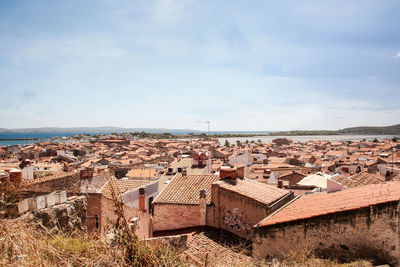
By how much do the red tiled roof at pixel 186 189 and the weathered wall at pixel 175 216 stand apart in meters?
0.27

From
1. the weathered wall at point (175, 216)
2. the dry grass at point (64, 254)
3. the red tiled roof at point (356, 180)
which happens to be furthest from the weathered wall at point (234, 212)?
the red tiled roof at point (356, 180)

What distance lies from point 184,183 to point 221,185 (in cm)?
288

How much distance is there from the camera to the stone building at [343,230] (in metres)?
6.11

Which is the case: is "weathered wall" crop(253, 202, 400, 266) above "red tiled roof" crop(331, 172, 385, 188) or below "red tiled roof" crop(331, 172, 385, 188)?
above

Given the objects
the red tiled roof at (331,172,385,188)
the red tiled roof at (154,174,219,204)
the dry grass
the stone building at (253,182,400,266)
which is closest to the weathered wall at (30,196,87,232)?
the dry grass

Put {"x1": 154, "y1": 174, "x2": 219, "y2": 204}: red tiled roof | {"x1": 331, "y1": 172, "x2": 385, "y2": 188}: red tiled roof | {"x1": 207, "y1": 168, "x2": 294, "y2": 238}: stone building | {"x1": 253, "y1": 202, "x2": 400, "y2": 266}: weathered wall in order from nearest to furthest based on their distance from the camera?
{"x1": 253, "y1": 202, "x2": 400, "y2": 266}: weathered wall → {"x1": 207, "y1": 168, "x2": 294, "y2": 238}: stone building → {"x1": 154, "y1": 174, "x2": 219, "y2": 204}: red tiled roof → {"x1": 331, "y1": 172, "x2": 385, "y2": 188}: red tiled roof

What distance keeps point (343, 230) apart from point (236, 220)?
606cm

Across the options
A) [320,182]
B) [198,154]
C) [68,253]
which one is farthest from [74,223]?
[198,154]

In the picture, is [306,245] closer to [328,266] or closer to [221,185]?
[328,266]

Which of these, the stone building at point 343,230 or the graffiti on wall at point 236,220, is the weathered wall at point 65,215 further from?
the graffiti on wall at point 236,220

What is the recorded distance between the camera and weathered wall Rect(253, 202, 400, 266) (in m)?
6.08

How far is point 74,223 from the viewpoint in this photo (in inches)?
306

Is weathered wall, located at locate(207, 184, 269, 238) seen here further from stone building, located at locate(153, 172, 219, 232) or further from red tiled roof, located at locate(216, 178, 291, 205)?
stone building, located at locate(153, 172, 219, 232)

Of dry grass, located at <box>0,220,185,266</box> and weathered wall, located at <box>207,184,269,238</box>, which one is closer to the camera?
dry grass, located at <box>0,220,185,266</box>
